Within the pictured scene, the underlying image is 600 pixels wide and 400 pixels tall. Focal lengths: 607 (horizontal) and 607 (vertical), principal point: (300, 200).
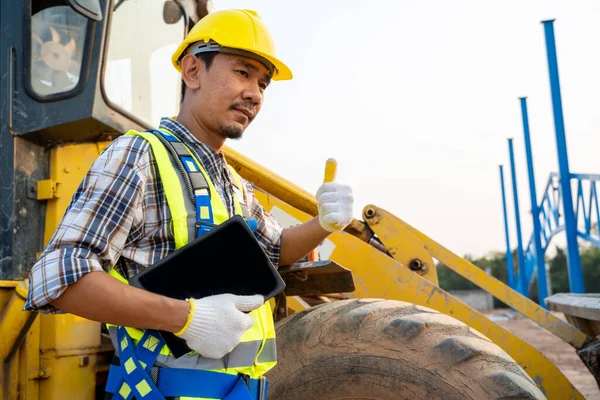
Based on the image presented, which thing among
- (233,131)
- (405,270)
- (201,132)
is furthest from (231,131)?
(405,270)

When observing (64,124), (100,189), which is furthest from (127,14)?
(100,189)

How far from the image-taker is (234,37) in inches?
81.7

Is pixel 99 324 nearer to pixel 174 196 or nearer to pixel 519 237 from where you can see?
pixel 174 196

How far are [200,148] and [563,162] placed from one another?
901 centimetres

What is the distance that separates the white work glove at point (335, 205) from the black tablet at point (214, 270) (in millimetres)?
444

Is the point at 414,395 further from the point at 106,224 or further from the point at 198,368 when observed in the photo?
the point at 106,224

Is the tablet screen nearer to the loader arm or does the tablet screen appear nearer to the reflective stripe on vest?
the reflective stripe on vest

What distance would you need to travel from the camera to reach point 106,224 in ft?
5.49

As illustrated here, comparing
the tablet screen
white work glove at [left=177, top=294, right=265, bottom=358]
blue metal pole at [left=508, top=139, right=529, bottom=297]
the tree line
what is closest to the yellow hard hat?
the tablet screen

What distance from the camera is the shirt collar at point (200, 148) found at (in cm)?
204

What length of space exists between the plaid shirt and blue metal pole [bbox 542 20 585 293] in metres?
9.05

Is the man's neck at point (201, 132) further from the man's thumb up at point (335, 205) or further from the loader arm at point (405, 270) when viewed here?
the loader arm at point (405, 270)

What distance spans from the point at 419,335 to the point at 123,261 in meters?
1.21

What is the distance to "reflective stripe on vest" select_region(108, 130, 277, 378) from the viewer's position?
1753 millimetres
